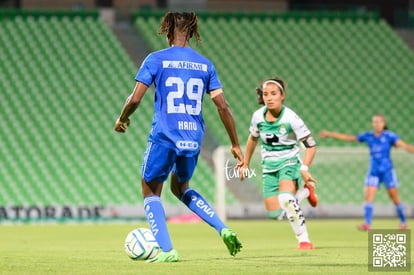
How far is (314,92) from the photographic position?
79.6ft

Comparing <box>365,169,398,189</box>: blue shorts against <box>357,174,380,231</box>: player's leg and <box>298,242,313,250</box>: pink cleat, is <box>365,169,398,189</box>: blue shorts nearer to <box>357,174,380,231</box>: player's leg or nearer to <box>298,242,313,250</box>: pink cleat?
<box>357,174,380,231</box>: player's leg

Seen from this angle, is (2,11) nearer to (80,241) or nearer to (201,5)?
(201,5)

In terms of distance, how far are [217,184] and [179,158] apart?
1201 cm

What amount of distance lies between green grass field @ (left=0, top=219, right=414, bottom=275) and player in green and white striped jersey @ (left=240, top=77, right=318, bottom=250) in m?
0.46

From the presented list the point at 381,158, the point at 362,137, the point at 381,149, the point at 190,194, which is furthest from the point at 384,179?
the point at 190,194

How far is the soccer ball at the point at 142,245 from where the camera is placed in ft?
27.2

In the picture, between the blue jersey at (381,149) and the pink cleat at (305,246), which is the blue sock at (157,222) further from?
the blue jersey at (381,149)

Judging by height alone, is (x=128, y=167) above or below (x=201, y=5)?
below

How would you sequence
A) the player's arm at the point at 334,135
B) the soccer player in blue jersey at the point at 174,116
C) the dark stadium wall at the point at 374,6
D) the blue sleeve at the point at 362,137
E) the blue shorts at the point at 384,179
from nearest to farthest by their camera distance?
the soccer player in blue jersey at the point at 174,116, the player's arm at the point at 334,135, the blue sleeve at the point at 362,137, the blue shorts at the point at 384,179, the dark stadium wall at the point at 374,6

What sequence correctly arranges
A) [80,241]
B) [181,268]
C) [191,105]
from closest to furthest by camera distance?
[181,268], [191,105], [80,241]

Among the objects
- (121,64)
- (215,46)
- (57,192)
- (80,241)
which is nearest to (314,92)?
(215,46)

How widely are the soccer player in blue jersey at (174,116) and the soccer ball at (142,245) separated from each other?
0.23 meters

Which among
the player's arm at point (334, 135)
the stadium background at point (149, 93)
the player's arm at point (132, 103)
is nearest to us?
the player's arm at point (132, 103)

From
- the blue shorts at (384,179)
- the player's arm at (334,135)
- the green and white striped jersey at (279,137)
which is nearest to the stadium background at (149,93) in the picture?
the blue shorts at (384,179)
